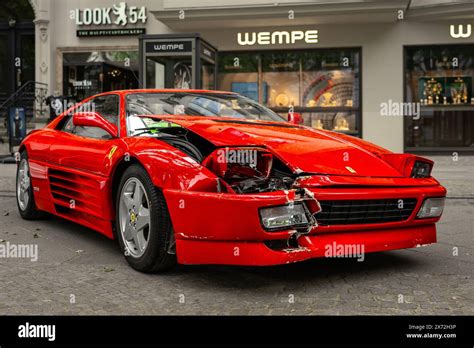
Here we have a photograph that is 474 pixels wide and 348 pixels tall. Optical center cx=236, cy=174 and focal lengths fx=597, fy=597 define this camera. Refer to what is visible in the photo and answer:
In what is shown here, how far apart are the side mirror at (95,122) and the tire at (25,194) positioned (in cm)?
157

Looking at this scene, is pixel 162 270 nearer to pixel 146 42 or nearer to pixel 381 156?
pixel 381 156

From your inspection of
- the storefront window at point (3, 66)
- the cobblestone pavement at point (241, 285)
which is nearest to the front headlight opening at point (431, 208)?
the cobblestone pavement at point (241, 285)

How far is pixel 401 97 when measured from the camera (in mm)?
16688

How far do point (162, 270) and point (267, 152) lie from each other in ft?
A: 3.65

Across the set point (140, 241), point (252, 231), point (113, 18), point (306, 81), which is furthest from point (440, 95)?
point (252, 231)

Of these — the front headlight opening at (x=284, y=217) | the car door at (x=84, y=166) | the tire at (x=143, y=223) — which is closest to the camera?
the front headlight opening at (x=284, y=217)

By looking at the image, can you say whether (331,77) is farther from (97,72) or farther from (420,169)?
(420,169)

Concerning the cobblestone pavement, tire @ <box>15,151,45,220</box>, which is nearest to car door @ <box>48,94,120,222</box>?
the cobblestone pavement

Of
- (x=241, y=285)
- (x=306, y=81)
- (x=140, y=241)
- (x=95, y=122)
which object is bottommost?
(x=241, y=285)

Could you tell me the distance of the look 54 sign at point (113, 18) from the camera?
17.7m

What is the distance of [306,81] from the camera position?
17.2 metres

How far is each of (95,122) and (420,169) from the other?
2.64 m

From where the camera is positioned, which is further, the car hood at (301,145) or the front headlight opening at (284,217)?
the car hood at (301,145)

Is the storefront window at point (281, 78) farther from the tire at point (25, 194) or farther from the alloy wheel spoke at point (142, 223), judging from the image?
the alloy wheel spoke at point (142, 223)
